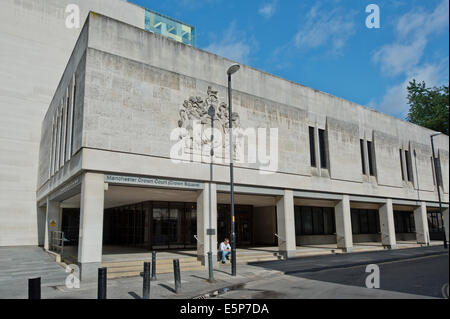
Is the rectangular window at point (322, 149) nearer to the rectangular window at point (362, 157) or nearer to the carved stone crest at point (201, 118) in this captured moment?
the rectangular window at point (362, 157)

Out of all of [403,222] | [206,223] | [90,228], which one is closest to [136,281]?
[90,228]

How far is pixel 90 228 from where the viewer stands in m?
13.9

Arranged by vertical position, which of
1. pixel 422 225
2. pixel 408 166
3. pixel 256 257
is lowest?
pixel 256 257

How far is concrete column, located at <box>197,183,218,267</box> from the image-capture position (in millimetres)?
17359

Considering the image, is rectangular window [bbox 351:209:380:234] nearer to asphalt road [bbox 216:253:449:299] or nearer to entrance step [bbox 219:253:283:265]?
entrance step [bbox 219:253:283:265]

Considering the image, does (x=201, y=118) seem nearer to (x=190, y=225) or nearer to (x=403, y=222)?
(x=190, y=225)

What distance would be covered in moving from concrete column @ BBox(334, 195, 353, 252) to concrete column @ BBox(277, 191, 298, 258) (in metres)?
5.43

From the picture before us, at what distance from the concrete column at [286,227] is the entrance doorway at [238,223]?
636 cm

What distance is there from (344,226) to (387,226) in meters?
6.25

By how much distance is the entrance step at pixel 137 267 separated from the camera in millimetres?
14531

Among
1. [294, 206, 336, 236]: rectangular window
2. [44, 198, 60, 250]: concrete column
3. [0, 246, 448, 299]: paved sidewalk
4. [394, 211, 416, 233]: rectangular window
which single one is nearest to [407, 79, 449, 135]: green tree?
[394, 211, 416, 233]: rectangular window

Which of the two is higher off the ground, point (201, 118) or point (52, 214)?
point (201, 118)
